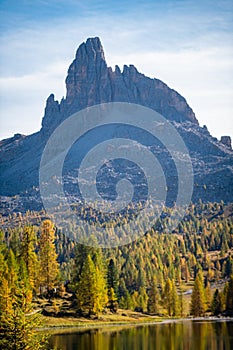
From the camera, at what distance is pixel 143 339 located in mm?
77125

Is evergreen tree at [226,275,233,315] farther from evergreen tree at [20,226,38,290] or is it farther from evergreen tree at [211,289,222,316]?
evergreen tree at [20,226,38,290]

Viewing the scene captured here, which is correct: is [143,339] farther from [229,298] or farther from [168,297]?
[168,297]

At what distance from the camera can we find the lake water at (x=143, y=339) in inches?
2712

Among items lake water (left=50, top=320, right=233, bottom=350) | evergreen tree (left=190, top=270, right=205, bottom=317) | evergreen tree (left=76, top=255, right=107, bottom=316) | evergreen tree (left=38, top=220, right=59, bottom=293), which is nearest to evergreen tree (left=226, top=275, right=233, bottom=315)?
evergreen tree (left=190, top=270, right=205, bottom=317)

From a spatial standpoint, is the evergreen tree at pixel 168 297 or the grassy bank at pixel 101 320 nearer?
the grassy bank at pixel 101 320

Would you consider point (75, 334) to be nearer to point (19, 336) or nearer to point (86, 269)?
point (86, 269)

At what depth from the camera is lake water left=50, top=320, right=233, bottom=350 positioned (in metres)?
68.9

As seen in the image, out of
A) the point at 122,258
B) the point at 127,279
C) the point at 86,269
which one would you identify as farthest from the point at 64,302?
the point at 122,258

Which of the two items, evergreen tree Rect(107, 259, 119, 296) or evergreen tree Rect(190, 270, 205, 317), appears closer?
evergreen tree Rect(107, 259, 119, 296)

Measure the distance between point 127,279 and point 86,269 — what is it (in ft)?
219

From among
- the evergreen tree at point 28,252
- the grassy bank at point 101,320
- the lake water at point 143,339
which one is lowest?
the lake water at point 143,339

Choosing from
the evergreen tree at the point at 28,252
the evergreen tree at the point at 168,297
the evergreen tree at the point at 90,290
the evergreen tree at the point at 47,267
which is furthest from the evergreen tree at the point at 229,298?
the evergreen tree at the point at 28,252

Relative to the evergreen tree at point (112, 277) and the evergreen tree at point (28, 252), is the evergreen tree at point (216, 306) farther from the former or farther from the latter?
the evergreen tree at point (28, 252)

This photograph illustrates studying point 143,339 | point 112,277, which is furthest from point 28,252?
point 143,339
